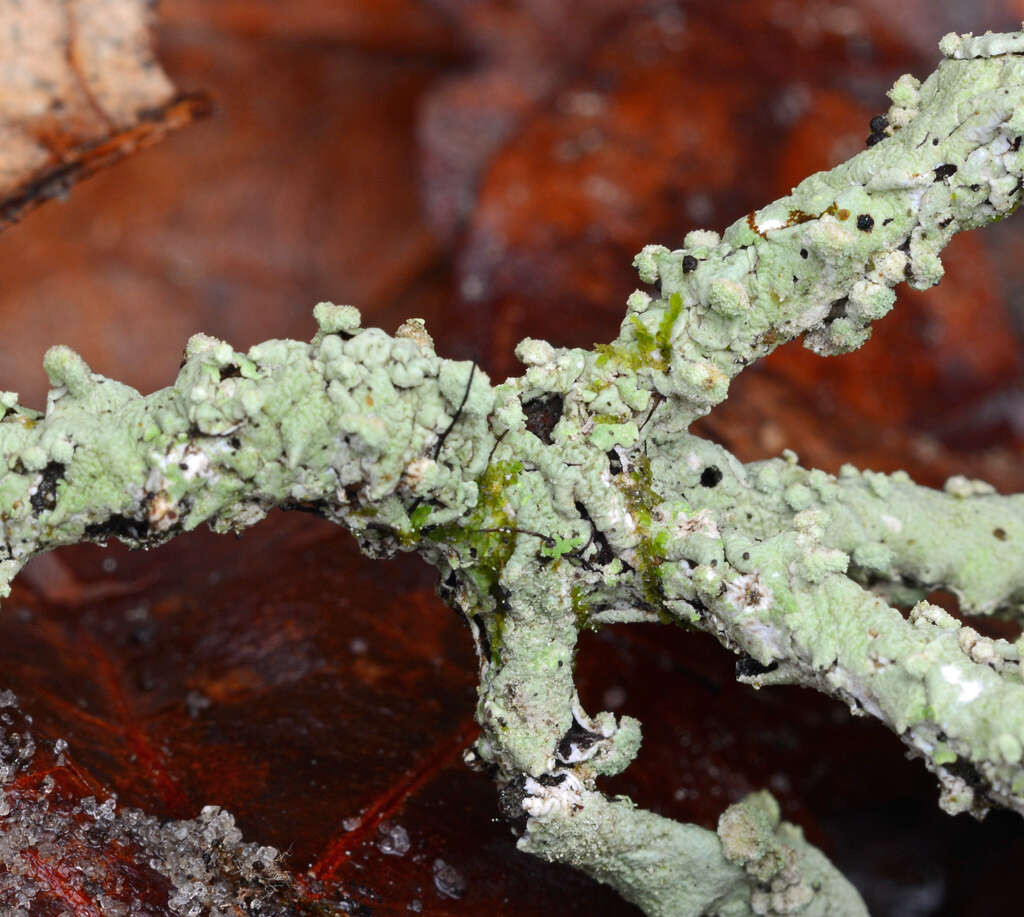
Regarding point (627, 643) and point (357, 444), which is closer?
point (357, 444)

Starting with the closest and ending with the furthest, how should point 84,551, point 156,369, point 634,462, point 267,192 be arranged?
point 634,462
point 84,551
point 156,369
point 267,192

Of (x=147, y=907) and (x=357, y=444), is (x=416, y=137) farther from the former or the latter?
(x=147, y=907)

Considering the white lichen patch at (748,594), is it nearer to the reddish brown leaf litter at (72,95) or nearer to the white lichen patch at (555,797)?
the white lichen patch at (555,797)

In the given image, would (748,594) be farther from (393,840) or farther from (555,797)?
(393,840)

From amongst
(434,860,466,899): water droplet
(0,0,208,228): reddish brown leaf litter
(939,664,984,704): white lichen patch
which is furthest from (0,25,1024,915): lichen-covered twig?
(0,0,208,228): reddish brown leaf litter

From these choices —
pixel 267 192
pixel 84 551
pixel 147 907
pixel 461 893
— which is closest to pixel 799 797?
pixel 461 893

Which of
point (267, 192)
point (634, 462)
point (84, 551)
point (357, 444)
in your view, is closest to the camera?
point (357, 444)
